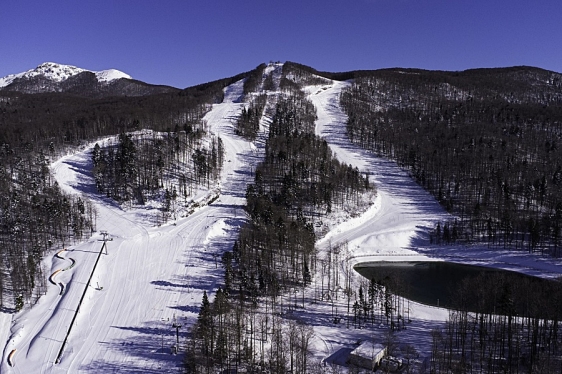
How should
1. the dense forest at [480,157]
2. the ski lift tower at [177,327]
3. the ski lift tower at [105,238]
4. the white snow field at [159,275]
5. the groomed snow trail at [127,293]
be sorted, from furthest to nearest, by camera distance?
the dense forest at [480,157] → the ski lift tower at [105,238] → the ski lift tower at [177,327] → the white snow field at [159,275] → the groomed snow trail at [127,293]

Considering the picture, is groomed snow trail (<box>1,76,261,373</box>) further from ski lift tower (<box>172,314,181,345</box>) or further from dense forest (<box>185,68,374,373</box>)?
dense forest (<box>185,68,374,373</box>)

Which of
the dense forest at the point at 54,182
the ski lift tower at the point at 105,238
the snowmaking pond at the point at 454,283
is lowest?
the snowmaking pond at the point at 454,283

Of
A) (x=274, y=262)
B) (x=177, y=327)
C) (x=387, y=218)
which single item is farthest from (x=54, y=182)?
(x=387, y=218)

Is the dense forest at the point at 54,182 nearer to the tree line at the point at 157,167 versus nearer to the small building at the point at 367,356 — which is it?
the tree line at the point at 157,167

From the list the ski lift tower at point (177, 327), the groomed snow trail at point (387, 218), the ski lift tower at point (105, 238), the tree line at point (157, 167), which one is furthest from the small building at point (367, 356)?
the tree line at point (157, 167)

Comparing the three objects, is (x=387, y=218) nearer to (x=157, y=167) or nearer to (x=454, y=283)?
(x=454, y=283)

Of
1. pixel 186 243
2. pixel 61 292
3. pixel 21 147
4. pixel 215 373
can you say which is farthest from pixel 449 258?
pixel 21 147

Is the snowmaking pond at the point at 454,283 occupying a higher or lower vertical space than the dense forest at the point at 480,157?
lower
